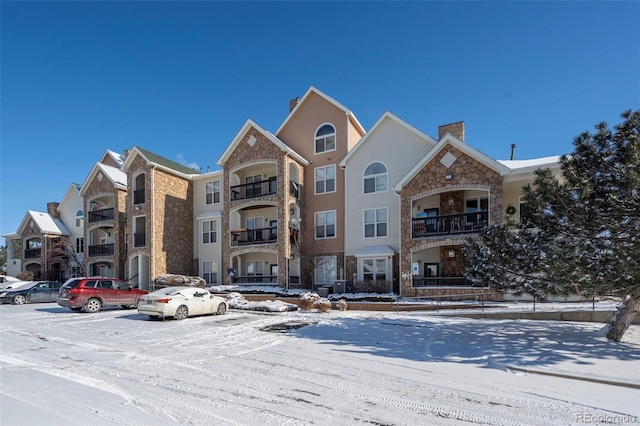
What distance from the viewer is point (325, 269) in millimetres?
24750

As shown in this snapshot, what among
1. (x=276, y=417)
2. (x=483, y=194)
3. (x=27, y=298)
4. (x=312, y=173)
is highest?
(x=312, y=173)

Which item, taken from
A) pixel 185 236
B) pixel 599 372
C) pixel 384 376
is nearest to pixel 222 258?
pixel 185 236

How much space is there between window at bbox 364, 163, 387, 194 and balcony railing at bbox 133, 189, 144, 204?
17356 millimetres

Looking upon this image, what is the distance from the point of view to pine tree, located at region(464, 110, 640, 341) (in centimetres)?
887

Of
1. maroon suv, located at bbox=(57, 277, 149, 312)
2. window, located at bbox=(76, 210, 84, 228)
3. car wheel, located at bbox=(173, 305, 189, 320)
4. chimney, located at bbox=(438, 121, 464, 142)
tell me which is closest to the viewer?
car wheel, located at bbox=(173, 305, 189, 320)

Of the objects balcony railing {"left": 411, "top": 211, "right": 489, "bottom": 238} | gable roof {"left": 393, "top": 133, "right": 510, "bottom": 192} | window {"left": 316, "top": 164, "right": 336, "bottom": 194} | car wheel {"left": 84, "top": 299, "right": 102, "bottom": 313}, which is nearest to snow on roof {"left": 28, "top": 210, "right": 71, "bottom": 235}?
car wheel {"left": 84, "top": 299, "right": 102, "bottom": 313}

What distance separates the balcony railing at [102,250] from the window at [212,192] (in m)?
8.97

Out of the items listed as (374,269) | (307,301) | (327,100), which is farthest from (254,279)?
(327,100)

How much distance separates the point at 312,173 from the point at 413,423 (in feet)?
72.9

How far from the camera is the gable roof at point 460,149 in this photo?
718 inches

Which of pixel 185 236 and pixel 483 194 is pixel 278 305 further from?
pixel 185 236

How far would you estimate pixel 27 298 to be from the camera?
77.2ft

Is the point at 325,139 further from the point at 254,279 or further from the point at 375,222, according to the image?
the point at 254,279

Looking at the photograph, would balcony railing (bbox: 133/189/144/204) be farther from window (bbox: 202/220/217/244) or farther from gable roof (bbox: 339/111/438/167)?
gable roof (bbox: 339/111/438/167)
